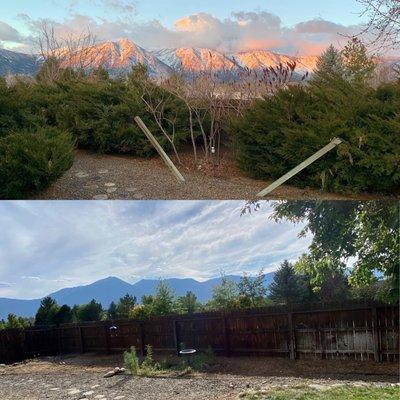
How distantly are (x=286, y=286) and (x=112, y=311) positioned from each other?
0.64 meters

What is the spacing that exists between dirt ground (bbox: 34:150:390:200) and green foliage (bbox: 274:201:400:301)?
1.16 metres

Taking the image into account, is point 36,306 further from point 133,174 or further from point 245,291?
point 133,174

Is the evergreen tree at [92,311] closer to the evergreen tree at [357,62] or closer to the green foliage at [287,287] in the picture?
the green foliage at [287,287]

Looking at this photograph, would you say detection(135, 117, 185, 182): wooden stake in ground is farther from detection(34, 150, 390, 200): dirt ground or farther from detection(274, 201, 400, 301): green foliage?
detection(274, 201, 400, 301): green foliage

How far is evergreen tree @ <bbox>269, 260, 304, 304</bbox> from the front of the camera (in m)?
1.97

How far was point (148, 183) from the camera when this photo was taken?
4184 mm

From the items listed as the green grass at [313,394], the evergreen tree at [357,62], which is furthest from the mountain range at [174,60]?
the green grass at [313,394]

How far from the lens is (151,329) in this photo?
6.37 feet

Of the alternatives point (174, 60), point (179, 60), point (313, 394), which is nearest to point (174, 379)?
point (313, 394)

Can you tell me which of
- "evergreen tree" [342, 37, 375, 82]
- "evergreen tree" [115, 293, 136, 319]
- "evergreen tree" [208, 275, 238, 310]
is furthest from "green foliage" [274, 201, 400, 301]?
"evergreen tree" [342, 37, 375, 82]

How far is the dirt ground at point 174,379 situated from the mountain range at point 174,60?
6.85 ft

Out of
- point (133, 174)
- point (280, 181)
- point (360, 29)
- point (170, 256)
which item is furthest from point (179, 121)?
point (170, 256)

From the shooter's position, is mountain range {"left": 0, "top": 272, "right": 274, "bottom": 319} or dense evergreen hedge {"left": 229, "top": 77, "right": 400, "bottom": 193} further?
dense evergreen hedge {"left": 229, "top": 77, "right": 400, "bottom": 193}

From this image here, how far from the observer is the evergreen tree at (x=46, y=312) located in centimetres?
195
